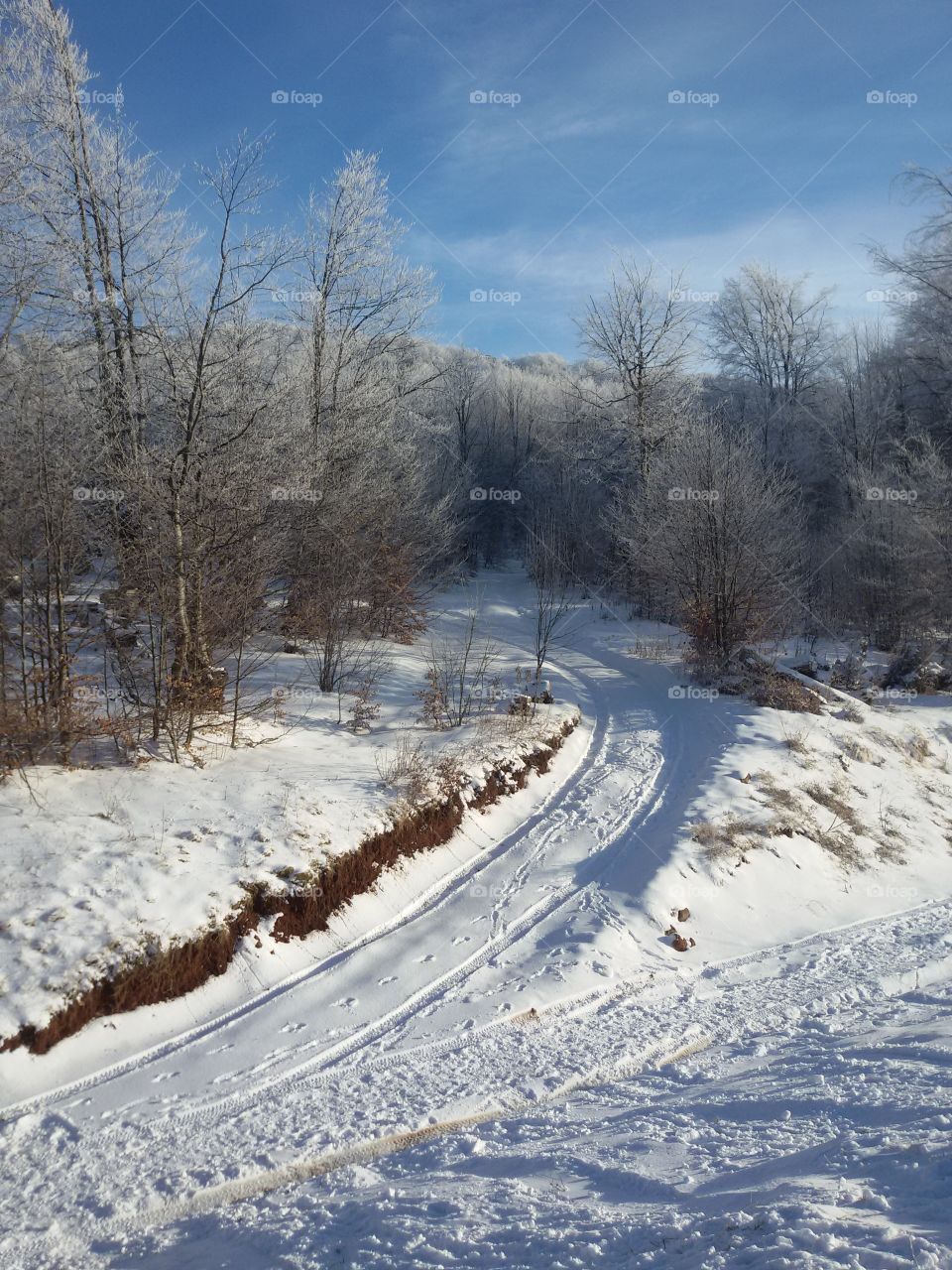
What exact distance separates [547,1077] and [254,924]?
3023mm

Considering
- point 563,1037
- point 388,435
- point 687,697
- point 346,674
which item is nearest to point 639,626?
point 687,697

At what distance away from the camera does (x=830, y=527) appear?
31234 millimetres

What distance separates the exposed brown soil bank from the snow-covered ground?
0.14 metres

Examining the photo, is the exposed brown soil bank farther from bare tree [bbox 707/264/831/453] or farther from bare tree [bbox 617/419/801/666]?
bare tree [bbox 707/264/831/453]

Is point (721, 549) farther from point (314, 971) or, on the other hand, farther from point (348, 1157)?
point (348, 1157)

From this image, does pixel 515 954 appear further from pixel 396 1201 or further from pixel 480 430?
pixel 480 430

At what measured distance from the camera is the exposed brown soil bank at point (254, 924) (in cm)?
593

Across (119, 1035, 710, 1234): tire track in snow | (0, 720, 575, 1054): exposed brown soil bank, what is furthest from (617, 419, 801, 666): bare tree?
(119, 1035, 710, 1234): tire track in snow

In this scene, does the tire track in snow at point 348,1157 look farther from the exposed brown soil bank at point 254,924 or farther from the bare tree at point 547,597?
the bare tree at point 547,597

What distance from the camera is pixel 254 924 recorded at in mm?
7328

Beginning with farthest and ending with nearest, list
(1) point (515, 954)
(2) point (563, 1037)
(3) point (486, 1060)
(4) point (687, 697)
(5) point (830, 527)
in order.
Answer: (5) point (830, 527), (4) point (687, 697), (1) point (515, 954), (2) point (563, 1037), (3) point (486, 1060)

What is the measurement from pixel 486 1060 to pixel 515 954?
179 centimetres

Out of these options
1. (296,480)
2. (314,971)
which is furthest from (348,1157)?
(296,480)

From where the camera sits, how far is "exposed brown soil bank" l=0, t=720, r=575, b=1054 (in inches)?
233
